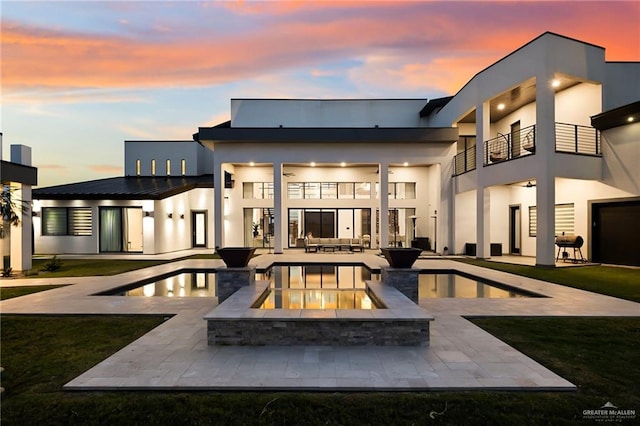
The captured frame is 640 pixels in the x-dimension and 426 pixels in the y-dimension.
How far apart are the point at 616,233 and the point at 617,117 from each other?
4.51 meters

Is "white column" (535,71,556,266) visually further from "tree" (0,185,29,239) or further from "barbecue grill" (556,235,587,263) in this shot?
"tree" (0,185,29,239)

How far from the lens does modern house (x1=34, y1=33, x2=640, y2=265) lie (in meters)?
12.7

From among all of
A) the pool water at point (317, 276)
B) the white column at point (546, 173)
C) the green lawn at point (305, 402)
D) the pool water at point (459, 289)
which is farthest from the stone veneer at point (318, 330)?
the white column at point (546, 173)

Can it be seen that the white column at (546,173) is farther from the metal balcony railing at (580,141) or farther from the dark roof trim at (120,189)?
the dark roof trim at (120,189)

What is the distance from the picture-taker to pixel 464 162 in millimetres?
17797

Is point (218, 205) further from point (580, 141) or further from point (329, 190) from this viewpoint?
point (580, 141)

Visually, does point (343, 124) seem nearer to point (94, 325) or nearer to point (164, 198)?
point (164, 198)

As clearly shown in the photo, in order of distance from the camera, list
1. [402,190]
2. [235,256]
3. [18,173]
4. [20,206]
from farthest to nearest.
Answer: [402,190], [20,206], [18,173], [235,256]

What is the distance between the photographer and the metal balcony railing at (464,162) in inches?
690

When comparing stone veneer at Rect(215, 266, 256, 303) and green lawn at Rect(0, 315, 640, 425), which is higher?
stone veneer at Rect(215, 266, 256, 303)

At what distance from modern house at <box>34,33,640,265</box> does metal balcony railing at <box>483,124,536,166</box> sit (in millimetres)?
95

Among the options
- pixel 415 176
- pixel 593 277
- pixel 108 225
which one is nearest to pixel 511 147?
pixel 415 176

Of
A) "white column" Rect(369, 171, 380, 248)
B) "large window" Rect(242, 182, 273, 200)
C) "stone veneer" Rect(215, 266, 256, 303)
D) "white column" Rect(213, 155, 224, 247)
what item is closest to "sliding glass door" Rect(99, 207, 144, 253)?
"white column" Rect(213, 155, 224, 247)

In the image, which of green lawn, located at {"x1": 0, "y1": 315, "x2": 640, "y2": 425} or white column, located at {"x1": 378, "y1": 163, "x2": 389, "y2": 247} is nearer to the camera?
green lawn, located at {"x1": 0, "y1": 315, "x2": 640, "y2": 425}
